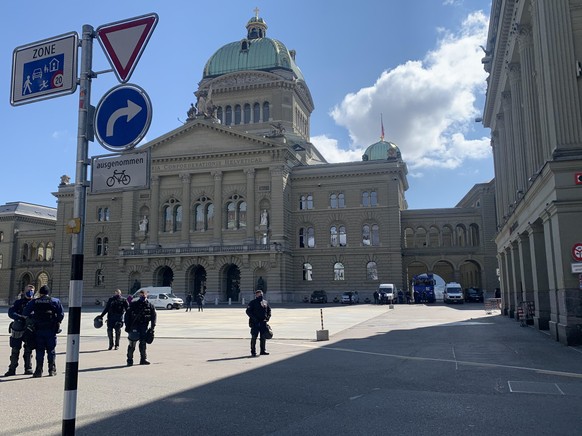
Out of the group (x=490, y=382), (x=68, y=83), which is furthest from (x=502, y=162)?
(x=68, y=83)

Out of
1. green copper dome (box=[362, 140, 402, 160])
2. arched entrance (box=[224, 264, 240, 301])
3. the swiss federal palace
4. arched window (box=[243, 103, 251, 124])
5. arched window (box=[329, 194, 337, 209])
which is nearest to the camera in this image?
the swiss federal palace

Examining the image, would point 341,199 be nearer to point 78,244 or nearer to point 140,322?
point 140,322

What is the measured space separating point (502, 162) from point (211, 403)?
103 feet

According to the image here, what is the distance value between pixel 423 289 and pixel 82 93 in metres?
61.5

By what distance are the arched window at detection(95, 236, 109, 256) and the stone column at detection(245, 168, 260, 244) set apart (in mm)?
22465

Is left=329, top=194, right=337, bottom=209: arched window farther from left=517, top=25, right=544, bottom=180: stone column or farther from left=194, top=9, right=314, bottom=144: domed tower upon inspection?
left=517, top=25, right=544, bottom=180: stone column

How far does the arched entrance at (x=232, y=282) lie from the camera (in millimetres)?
67000

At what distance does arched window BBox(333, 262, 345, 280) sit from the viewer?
222 feet

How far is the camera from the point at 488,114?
38844 millimetres

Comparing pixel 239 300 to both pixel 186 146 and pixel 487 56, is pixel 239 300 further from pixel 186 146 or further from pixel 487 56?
pixel 487 56

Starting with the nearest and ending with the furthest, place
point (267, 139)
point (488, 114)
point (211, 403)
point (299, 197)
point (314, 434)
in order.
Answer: point (314, 434)
point (211, 403)
point (488, 114)
point (267, 139)
point (299, 197)

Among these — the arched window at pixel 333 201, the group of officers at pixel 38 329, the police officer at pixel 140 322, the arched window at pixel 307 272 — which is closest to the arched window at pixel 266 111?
the arched window at pixel 333 201

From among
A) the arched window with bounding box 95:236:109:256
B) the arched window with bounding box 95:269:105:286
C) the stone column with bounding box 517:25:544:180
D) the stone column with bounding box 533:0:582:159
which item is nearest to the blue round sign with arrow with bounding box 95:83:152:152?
the stone column with bounding box 533:0:582:159

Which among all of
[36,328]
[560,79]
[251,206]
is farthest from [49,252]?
[560,79]
